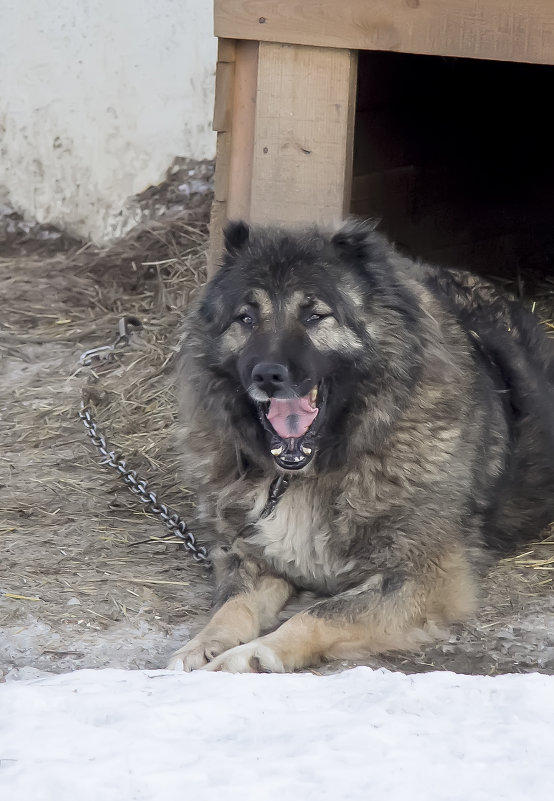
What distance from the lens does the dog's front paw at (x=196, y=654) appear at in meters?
3.68

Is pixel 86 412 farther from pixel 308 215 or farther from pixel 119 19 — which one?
pixel 119 19

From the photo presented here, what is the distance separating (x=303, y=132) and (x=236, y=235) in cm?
127

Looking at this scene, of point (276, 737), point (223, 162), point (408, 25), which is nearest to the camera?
point (276, 737)

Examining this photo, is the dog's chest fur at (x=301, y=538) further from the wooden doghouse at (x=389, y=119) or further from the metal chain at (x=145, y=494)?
the wooden doghouse at (x=389, y=119)

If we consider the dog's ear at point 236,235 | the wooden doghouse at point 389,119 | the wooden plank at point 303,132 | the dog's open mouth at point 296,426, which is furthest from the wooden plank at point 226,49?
the dog's open mouth at point 296,426

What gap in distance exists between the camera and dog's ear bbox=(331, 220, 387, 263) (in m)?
4.12

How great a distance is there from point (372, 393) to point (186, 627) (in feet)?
3.49

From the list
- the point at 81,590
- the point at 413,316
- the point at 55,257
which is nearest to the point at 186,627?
the point at 81,590

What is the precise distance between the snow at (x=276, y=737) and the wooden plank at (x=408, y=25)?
9.12ft

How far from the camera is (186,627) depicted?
4133 mm

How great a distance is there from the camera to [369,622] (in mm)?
3939

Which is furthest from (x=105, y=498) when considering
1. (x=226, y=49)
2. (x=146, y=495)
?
(x=226, y=49)

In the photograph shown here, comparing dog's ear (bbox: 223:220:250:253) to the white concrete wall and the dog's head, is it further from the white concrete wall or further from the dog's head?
the white concrete wall

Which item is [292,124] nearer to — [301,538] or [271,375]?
[271,375]
